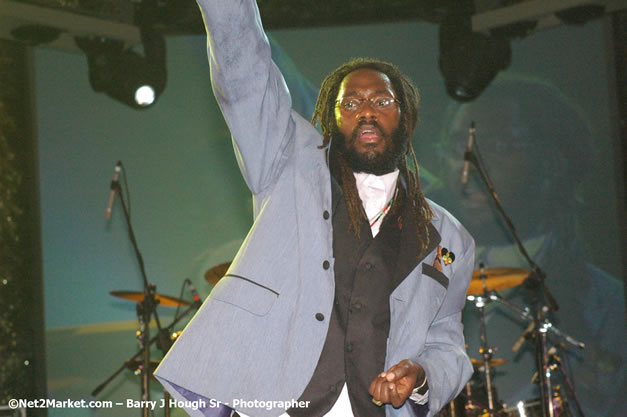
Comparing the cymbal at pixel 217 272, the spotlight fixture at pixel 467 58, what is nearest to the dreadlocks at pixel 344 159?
the cymbal at pixel 217 272

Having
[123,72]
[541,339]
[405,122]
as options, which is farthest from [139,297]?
[405,122]

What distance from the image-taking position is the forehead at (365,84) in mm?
2253

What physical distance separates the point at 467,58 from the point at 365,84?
449 centimetres

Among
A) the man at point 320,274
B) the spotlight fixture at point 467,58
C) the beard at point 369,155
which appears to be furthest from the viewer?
the spotlight fixture at point 467,58

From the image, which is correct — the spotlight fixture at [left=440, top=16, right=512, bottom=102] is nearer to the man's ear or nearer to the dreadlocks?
the dreadlocks

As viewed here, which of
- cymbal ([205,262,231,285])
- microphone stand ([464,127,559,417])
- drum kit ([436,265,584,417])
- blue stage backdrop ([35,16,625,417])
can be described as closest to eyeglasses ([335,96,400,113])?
cymbal ([205,262,231,285])

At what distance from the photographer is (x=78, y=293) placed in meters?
6.05

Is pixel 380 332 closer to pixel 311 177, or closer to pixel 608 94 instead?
pixel 311 177

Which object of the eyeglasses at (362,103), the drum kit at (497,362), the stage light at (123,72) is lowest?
the drum kit at (497,362)

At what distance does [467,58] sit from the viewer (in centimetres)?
652

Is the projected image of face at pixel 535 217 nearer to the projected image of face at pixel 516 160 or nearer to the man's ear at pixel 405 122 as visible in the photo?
the projected image of face at pixel 516 160

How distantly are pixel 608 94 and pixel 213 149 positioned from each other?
3.39 meters

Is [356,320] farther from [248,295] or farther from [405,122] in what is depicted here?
[405,122]

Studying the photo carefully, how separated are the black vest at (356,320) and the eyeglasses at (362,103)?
0.94 ft
